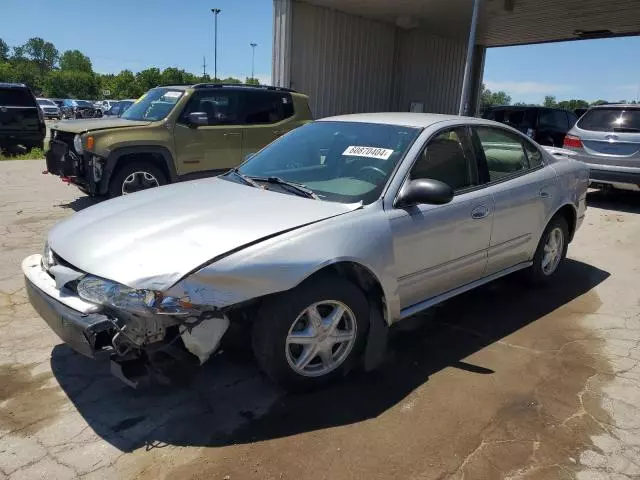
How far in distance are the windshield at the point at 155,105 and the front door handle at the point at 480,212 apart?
528 cm

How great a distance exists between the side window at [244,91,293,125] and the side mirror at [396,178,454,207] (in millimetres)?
5436

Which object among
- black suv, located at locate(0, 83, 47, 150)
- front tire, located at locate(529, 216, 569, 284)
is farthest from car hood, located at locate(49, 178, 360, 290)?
black suv, located at locate(0, 83, 47, 150)

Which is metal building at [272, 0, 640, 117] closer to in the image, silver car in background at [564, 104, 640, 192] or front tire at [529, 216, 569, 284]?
silver car in background at [564, 104, 640, 192]

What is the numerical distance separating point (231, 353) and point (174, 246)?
0.90 metres

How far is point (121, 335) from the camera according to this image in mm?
2562

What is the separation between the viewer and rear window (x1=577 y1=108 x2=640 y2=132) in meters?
8.81

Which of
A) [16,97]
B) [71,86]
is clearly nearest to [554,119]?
[16,97]

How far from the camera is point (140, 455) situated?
2.54 metres

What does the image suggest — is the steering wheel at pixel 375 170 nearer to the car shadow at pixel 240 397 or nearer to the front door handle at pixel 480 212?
the front door handle at pixel 480 212

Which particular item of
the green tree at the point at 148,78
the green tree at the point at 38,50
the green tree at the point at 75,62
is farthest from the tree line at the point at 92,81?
the green tree at the point at 38,50

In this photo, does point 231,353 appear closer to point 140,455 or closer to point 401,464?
point 140,455

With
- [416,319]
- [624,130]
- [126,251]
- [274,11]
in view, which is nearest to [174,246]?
[126,251]

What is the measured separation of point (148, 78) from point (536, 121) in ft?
256

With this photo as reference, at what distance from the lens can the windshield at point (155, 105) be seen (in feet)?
25.2
